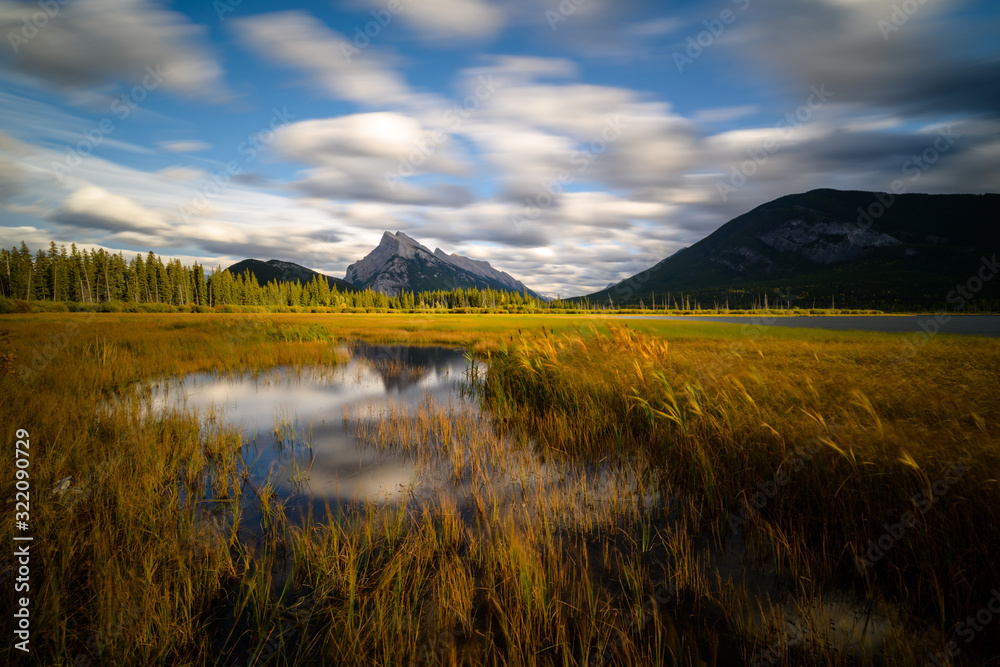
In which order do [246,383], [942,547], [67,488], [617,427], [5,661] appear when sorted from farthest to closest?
[246,383], [617,427], [67,488], [942,547], [5,661]

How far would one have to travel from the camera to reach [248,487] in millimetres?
6301

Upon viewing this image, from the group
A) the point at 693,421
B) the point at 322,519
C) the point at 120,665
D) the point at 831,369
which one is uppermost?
the point at 831,369

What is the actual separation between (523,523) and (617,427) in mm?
4152

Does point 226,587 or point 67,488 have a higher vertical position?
point 67,488

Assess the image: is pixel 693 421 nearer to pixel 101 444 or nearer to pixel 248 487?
pixel 248 487

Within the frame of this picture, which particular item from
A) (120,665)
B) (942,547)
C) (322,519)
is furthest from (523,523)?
(942,547)
